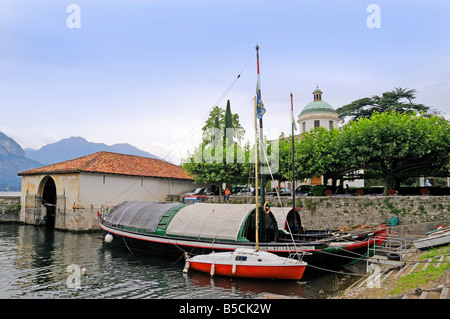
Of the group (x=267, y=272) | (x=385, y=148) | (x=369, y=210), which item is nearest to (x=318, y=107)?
(x=385, y=148)

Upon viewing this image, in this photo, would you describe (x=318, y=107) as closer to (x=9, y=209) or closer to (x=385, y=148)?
(x=385, y=148)

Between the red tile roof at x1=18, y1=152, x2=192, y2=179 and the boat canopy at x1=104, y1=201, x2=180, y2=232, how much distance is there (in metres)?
9.97

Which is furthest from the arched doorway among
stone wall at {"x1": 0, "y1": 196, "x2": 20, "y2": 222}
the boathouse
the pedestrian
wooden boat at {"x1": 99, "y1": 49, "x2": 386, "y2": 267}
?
the pedestrian

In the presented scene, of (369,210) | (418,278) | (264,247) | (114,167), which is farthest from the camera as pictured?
(114,167)

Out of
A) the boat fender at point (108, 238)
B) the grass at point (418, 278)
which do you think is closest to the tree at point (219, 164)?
the boat fender at point (108, 238)

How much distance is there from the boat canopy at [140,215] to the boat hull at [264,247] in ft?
2.24

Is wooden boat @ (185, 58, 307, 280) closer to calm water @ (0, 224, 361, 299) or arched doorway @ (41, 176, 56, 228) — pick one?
calm water @ (0, 224, 361, 299)

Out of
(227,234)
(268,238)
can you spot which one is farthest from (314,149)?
(227,234)

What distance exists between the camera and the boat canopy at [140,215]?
70.3 ft

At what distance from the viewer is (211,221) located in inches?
738

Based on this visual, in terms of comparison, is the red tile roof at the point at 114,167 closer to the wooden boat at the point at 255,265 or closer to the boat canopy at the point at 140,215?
the boat canopy at the point at 140,215

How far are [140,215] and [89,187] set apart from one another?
12927 mm

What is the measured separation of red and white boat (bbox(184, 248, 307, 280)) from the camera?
48.6 feet
